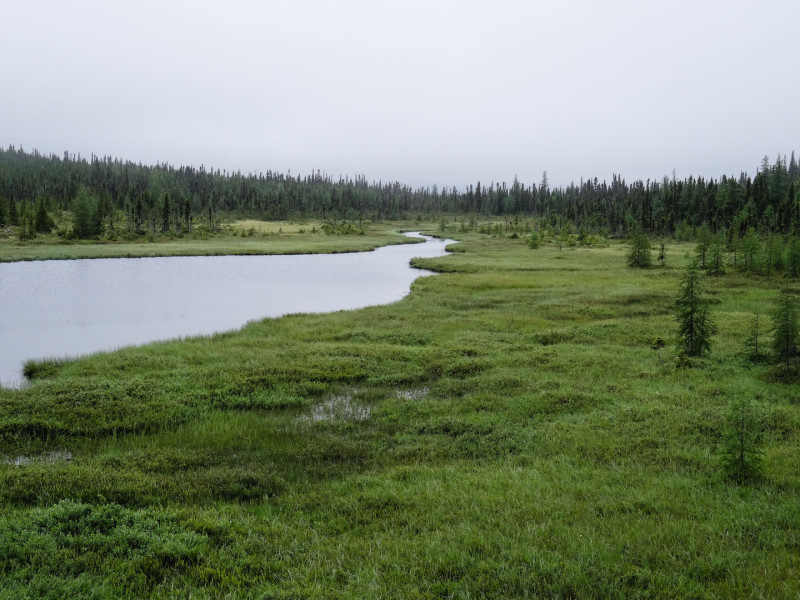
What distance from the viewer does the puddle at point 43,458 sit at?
38.8 ft

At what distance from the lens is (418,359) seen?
22.1 metres

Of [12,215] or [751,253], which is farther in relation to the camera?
[12,215]

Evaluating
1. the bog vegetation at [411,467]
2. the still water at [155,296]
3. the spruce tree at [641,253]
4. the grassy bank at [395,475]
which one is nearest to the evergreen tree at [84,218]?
the still water at [155,296]

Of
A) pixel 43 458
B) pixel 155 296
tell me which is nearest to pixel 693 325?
pixel 43 458

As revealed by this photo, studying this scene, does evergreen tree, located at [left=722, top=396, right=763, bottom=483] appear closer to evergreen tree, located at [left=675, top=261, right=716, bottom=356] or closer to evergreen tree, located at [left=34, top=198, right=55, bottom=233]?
evergreen tree, located at [left=675, top=261, right=716, bottom=356]

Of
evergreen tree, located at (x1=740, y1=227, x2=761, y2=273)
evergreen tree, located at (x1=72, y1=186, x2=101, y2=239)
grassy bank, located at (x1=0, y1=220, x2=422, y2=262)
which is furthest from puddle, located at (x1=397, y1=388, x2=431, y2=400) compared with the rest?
evergreen tree, located at (x1=72, y1=186, x2=101, y2=239)

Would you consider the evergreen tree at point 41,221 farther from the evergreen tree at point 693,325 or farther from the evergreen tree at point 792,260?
the evergreen tree at point 792,260

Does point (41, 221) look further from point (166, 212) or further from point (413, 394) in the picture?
point (413, 394)

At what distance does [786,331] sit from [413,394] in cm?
1332

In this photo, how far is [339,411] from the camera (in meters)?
16.3

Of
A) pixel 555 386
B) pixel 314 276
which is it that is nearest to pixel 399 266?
pixel 314 276

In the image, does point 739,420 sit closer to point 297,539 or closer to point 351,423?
point 297,539

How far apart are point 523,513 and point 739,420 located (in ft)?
16.0

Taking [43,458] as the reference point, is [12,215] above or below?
above
